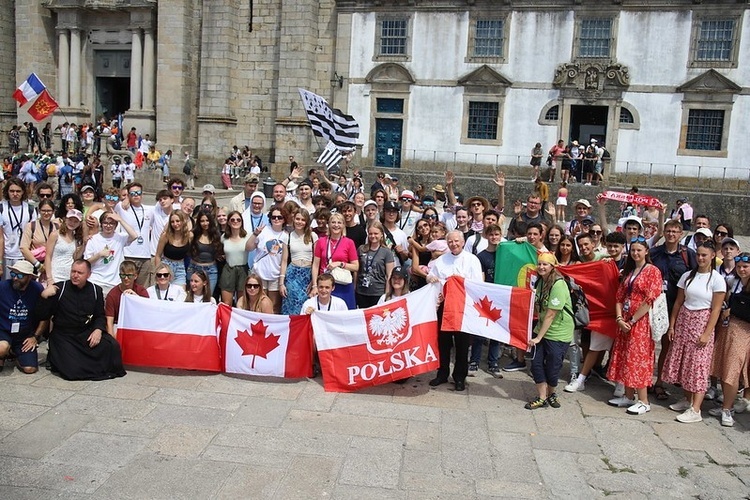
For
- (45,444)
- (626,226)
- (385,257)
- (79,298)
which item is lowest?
(45,444)

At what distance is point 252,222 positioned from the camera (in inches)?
384

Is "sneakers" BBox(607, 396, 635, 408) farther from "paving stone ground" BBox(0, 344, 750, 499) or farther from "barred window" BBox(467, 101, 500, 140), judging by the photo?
"barred window" BBox(467, 101, 500, 140)

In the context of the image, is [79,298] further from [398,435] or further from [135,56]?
[135,56]

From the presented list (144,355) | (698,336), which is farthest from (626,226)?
(144,355)

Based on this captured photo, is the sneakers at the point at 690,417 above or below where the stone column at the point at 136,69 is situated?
below

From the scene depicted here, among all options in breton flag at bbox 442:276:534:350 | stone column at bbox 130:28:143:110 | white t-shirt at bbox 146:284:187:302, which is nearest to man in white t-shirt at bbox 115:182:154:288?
white t-shirt at bbox 146:284:187:302

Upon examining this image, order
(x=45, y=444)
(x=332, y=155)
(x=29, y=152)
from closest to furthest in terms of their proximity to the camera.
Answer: (x=45, y=444) → (x=332, y=155) → (x=29, y=152)

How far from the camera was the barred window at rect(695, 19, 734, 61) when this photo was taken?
25.2 m

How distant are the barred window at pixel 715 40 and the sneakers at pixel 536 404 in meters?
22.1

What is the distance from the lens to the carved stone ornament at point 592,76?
85.7 feet

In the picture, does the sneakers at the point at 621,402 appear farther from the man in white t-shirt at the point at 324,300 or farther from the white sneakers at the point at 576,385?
the man in white t-shirt at the point at 324,300

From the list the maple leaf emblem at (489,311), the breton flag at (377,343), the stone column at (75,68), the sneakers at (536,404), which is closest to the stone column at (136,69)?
the stone column at (75,68)

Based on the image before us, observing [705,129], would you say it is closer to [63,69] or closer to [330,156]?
[330,156]

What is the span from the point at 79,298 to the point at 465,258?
4534 mm
